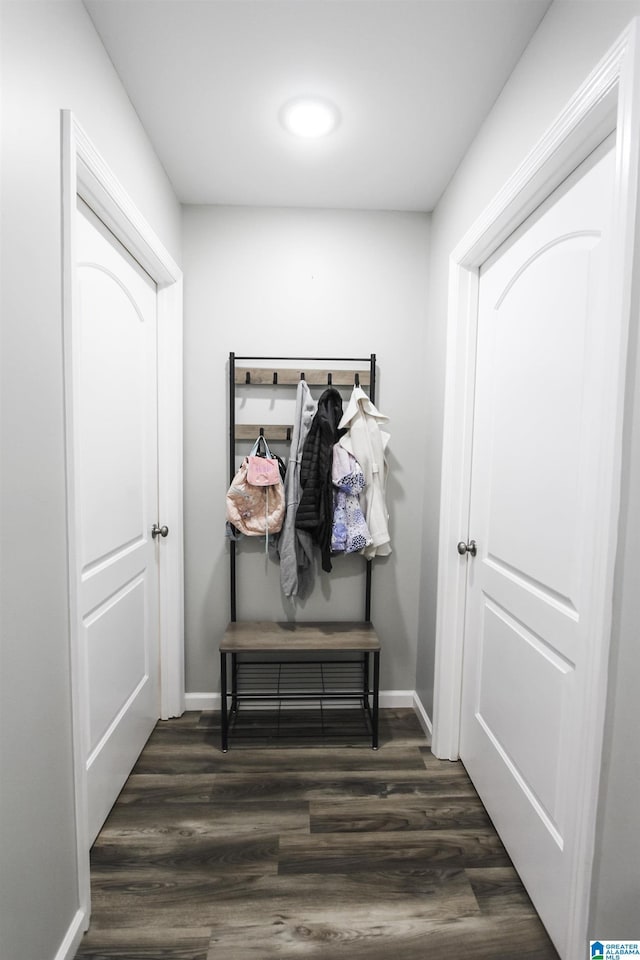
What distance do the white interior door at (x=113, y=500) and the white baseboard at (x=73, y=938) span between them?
0.29 meters

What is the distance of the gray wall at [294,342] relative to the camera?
2.20 m

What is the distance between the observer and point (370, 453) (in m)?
2.15

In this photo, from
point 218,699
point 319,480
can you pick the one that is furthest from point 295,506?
point 218,699

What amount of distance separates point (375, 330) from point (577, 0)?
130 cm

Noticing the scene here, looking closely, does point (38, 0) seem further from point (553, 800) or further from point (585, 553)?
point (553, 800)

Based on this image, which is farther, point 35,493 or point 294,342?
point 294,342

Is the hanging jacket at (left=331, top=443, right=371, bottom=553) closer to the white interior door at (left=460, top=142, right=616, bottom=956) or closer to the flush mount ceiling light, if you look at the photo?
the white interior door at (left=460, top=142, right=616, bottom=956)

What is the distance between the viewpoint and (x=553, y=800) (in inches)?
48.9

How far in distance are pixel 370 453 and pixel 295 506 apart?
1.44ft

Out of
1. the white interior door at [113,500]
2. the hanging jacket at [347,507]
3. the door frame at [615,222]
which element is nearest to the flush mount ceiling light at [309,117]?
the door frame at [615,222]

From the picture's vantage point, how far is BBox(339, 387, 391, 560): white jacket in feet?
A: 7.02

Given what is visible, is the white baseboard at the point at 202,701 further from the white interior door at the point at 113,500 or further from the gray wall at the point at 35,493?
the gray wall at the point at 35,493

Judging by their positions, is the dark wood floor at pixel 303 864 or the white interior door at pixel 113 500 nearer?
the dark wood floor at pixel 303 864

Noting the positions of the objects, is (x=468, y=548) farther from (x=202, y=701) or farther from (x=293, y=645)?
(x=202, y=701)
